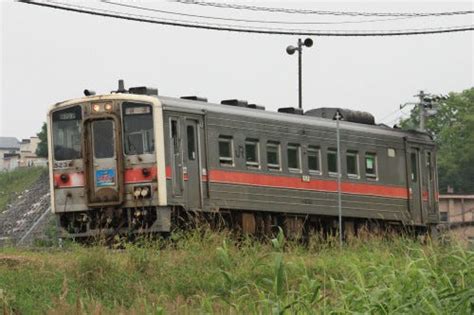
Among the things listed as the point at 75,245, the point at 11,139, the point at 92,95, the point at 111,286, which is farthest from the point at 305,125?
the point at 11,139

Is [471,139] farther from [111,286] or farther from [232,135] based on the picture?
[111,286]

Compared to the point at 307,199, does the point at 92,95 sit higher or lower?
higher

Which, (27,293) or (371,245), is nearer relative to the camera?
(27,293)

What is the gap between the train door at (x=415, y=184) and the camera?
27094mm

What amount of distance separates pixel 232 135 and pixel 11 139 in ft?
503

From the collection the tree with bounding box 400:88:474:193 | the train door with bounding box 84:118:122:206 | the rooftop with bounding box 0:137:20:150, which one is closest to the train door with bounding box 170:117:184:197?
the train door with bounding box 84:118:122:206

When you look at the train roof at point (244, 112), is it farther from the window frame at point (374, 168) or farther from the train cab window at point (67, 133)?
the window frame at point (374, 168)

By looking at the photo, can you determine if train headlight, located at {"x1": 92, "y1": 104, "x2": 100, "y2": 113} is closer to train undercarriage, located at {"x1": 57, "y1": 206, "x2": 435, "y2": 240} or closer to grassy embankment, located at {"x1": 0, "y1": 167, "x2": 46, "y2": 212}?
train undercarriage, located at {"x1": 57, "y1": 206, "x2": 435, "y2": 240}

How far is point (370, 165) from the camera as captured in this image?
25547 mm

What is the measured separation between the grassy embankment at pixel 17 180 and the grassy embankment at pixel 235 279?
44486 millimetres

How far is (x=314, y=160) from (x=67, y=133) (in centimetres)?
555

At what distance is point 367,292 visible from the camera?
9875mm

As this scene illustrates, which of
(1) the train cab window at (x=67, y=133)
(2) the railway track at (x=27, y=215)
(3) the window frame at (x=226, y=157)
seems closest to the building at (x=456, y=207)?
(2) the railway track at (x=27, y=215)

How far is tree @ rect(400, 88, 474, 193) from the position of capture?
101 metres
